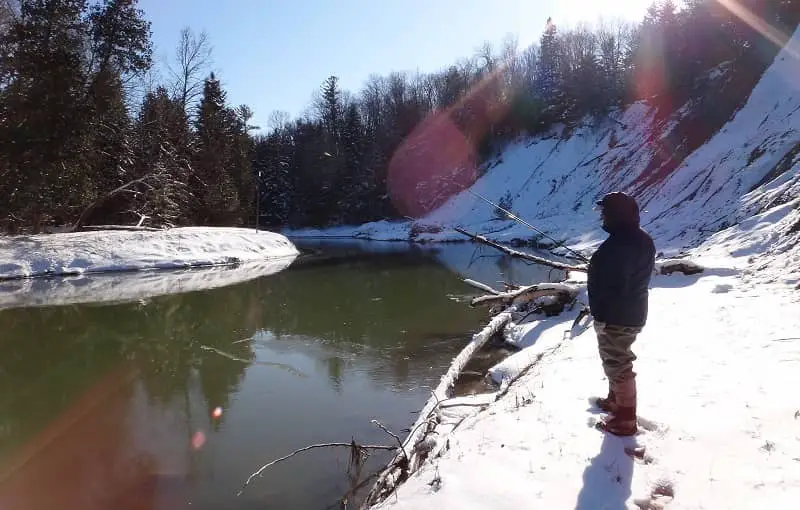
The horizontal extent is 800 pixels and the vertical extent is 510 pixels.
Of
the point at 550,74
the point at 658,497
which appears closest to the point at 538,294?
the point at 658,497

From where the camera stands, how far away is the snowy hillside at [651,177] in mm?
18484

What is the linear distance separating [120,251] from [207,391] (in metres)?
18.2

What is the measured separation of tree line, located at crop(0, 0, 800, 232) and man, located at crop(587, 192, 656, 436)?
24.9 meters

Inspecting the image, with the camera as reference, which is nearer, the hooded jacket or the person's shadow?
the person's shadow

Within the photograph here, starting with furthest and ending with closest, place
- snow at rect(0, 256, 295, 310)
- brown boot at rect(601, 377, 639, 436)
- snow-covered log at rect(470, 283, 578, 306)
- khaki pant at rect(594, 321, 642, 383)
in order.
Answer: snow at rect(0, 256, 295, 310) < snow-covered log at rect(470, 283, 578, 306) < khaki pant at rect(594, 321, 642, 383) < brown boot at rect(601, 377, 639, 436)

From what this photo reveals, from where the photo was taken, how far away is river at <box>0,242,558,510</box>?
5246 millimetres

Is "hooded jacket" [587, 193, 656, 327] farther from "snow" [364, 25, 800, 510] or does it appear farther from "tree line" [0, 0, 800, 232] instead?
"tree line" [0, 0, 800, 232]

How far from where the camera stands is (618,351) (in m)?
4.17

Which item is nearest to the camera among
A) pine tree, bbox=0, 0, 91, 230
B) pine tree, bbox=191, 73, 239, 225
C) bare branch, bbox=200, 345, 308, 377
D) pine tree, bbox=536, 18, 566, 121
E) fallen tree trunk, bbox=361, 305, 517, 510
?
fallen tree trunk, bbox=361, 305, 517, 510

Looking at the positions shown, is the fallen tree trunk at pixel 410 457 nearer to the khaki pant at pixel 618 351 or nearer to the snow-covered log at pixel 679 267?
the khaki pant at pixel 618 351

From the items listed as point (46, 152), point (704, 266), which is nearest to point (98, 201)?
point (46, 152)

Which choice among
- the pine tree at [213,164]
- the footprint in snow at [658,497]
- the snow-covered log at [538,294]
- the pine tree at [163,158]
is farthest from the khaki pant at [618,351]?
the pine tree at [213,164]

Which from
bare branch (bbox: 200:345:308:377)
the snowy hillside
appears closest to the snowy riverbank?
bare branch (bbox: 200:345:308:377)

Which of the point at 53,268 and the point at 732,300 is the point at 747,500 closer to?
the point at 732,300
